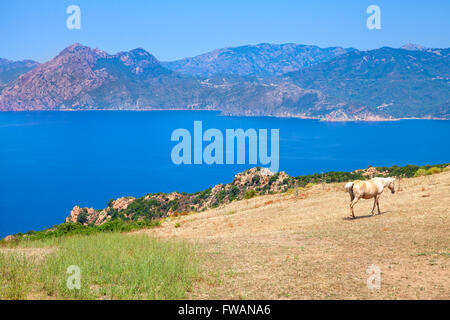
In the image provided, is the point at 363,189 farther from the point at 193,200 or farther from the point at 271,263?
the point at 193,200

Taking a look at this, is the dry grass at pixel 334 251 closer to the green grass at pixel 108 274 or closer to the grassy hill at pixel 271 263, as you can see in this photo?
the grassy hill at pixel 271 263

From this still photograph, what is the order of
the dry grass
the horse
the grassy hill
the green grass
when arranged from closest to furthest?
the green grass < the grassy hill < the dry grass < the horse

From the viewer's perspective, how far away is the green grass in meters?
8.52

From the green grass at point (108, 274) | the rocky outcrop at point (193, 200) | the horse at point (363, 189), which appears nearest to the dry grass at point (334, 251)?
the green grass at point (108, 274)

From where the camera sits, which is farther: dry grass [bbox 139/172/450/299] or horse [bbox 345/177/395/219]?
horse [bbox 345/177/395/219]

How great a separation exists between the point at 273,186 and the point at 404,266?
39752 millimetres

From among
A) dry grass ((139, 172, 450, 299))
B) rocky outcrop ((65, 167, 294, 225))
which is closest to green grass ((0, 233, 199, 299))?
dry grass ((139, 172, 450, 299))

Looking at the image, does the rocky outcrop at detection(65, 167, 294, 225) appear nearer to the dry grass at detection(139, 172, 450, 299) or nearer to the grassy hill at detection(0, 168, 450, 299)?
the dry grass at detection(139, 172, 450, 299)

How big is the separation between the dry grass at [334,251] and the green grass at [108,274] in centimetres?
Answer: 74

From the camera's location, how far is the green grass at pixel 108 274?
852 cm

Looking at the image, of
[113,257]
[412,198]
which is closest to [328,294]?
[113,257]

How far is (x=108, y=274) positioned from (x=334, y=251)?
22.5 feet

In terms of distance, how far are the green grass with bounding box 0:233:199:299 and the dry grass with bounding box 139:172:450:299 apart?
737 millimetres

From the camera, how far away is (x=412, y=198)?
2028 centimetres
